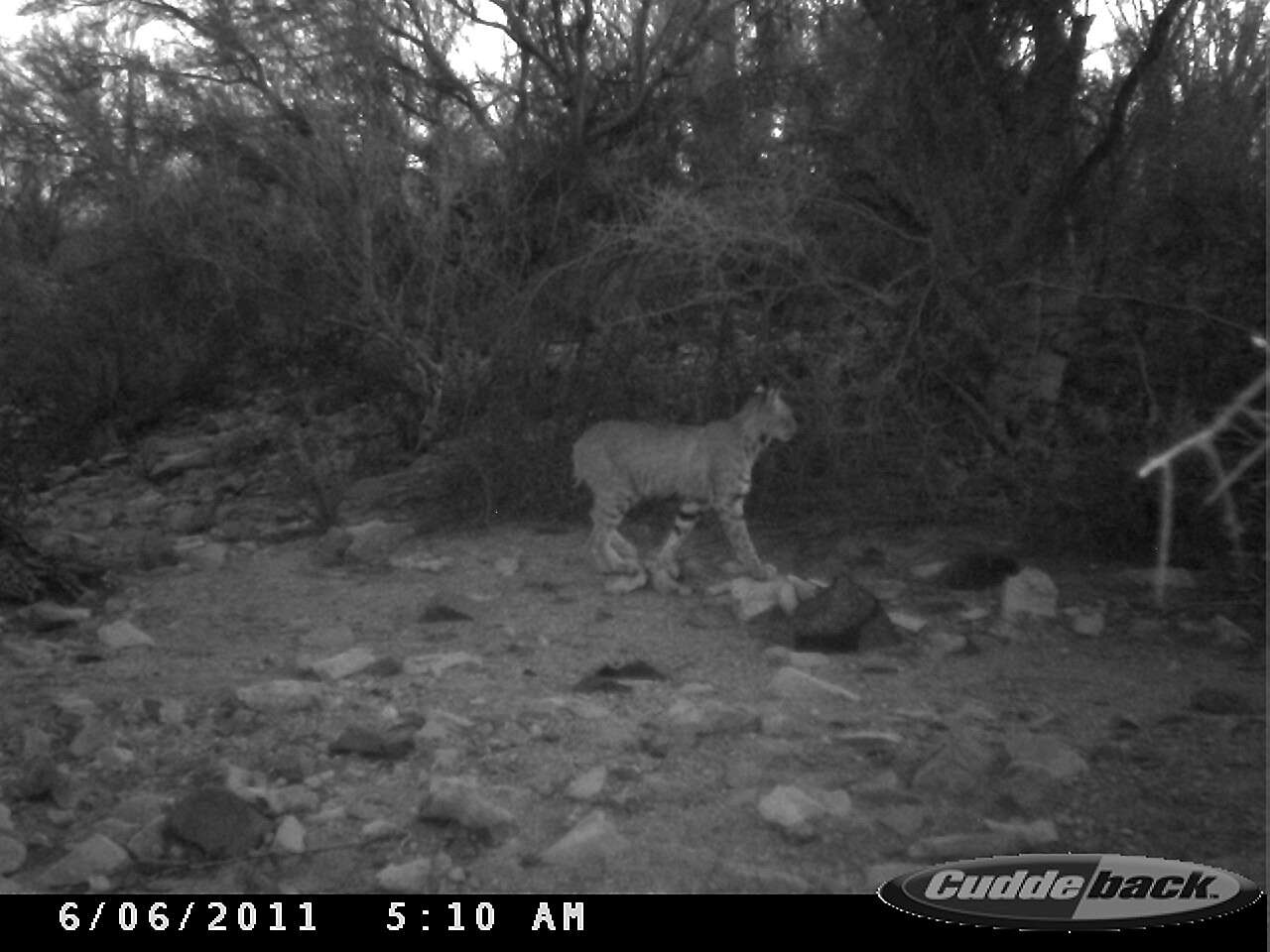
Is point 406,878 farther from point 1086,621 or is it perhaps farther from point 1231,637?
point 1231,637

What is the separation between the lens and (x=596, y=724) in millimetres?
7086

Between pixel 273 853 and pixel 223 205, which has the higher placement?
pixel 223 205

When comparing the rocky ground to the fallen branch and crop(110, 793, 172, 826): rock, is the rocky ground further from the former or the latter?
the fallen branch

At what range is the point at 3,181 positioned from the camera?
18781mm

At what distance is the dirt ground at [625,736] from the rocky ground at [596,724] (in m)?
0.02

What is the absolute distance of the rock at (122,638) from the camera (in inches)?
349

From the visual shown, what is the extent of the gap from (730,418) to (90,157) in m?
8.95

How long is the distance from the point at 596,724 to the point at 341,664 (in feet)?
5.26

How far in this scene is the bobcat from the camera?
416 inches

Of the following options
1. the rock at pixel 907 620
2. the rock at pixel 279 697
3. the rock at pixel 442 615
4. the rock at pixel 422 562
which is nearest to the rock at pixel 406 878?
the rock at pixel 279 697

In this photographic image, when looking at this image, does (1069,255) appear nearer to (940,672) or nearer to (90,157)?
(940,672)

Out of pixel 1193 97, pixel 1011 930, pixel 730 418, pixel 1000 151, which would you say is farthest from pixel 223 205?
pixel 1011 930

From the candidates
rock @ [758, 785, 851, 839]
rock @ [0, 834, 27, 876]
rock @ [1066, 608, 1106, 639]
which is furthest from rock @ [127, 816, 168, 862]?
rock @ [1066, 608, 1106, 639]

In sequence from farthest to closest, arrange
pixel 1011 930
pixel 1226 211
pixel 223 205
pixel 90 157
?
pixel 90 157
pixel 223 205
pixel 1226 211
pixel 1011 930
